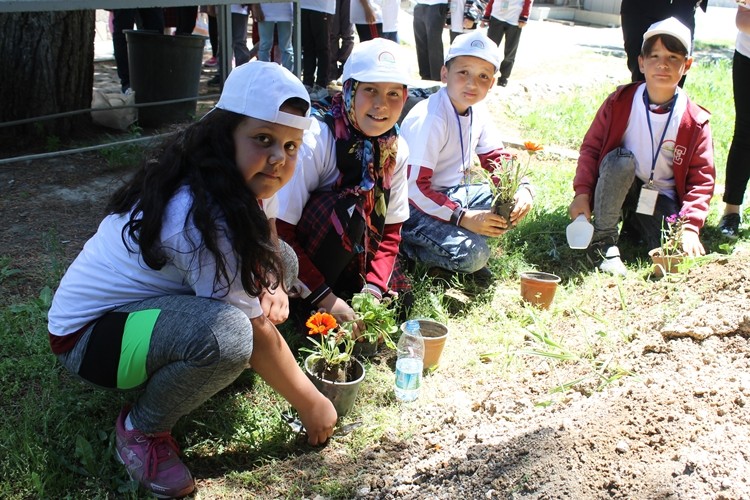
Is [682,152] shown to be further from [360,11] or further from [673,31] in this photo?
[360,11]

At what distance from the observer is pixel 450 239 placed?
364cm

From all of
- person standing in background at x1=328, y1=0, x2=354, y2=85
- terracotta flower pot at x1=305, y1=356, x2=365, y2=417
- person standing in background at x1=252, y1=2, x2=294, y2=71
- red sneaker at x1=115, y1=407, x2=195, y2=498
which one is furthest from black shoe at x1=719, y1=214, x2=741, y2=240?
person standing in background at x1=328, y1=0, x2=354, y2=85

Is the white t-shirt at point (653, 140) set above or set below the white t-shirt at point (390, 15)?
below

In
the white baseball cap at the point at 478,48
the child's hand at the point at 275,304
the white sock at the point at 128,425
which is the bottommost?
the white sock at the point at 128,425

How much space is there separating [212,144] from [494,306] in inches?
74.9

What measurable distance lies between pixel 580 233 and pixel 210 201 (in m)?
2.41

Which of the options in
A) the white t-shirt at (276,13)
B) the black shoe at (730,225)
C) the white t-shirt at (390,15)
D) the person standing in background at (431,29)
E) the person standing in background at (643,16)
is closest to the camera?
the black shoe at (730,225)

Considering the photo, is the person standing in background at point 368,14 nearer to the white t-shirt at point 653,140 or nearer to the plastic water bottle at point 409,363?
the white t-shirt at point 653,140

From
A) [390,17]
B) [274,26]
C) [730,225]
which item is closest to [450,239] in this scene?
[730,225]

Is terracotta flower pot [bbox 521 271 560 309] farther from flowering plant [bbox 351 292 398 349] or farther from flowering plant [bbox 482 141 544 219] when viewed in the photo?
flowering plant [bbox 351 292 398 349]

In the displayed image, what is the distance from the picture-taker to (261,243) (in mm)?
2186

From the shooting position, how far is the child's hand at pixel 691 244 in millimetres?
3764

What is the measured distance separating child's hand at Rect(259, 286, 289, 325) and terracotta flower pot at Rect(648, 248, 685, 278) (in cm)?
213

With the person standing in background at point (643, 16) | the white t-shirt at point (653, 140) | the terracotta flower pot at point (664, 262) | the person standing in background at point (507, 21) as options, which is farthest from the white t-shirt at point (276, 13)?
the terracotta flower pot at point (664, 262)
